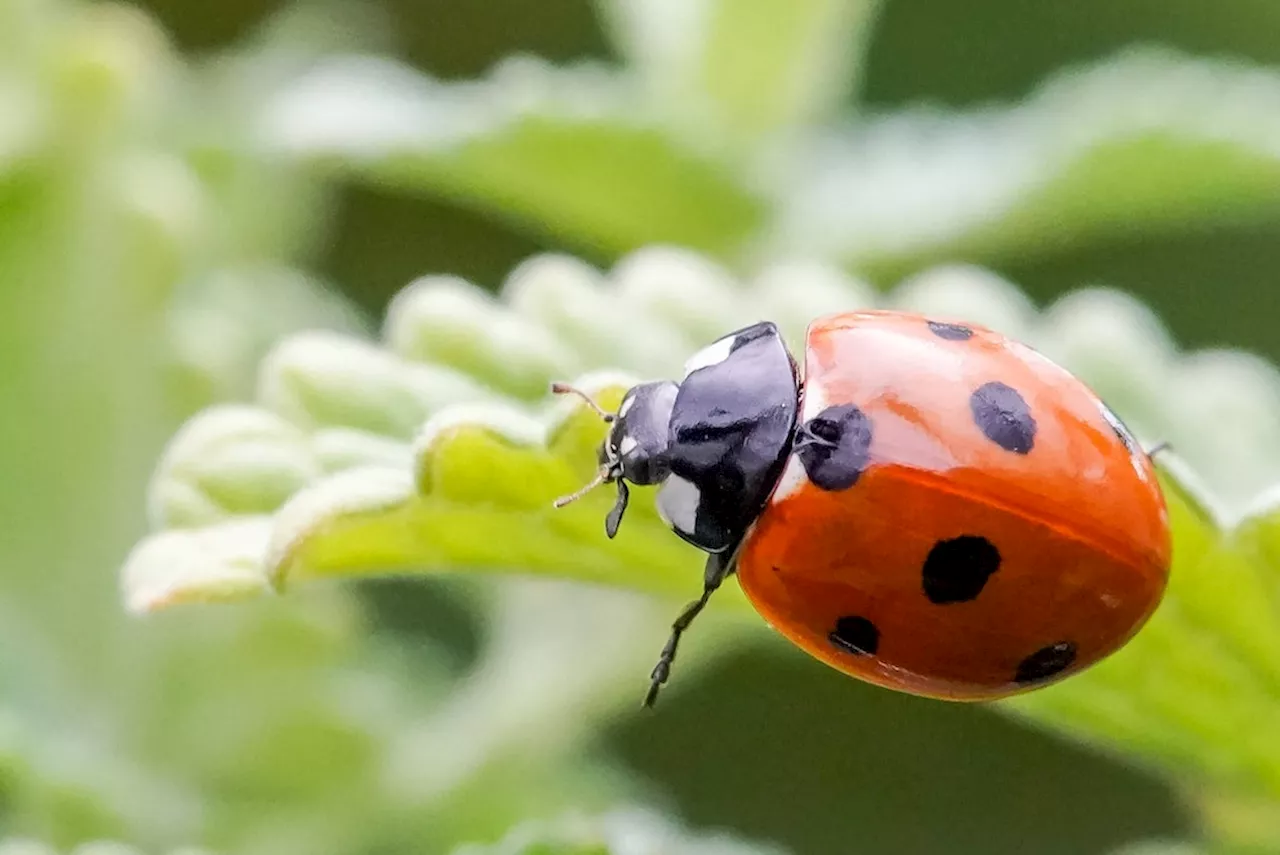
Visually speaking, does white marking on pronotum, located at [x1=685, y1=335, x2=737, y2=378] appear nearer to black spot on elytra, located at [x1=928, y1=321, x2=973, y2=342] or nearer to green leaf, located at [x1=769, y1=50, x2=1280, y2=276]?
black spot on elytra, located at [x1=928, y1=321, x2=973, y2=342]

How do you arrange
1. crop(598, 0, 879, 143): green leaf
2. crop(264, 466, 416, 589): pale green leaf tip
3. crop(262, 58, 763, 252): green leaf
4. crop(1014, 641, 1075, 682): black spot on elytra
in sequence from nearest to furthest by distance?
crop(264, 466, 416, 589): pale green leaf tip < crop(1014, 641, 1075, 682): black spot on elytra < crop(262, 58, 763, 252): green leaf < crop(598, 0, 879, 143): green leaf

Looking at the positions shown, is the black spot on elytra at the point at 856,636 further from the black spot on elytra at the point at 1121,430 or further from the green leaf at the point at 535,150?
the green leaf at the point at 535,150

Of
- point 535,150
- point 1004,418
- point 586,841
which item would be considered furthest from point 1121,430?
point 535,150

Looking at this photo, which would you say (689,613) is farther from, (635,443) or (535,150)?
(535,150)

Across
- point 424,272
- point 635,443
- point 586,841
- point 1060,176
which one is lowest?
point 586,841

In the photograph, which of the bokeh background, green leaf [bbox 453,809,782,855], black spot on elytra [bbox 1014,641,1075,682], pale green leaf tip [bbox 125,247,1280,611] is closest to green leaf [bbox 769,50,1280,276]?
the bokeh background

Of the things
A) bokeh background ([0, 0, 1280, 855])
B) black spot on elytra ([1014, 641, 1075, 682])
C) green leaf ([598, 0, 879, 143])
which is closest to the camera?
black spot on elytra ([1014, 641, 1075, 682])

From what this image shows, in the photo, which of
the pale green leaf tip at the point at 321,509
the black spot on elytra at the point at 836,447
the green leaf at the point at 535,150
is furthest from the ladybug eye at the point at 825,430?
the green leaf at the point at 535,150
